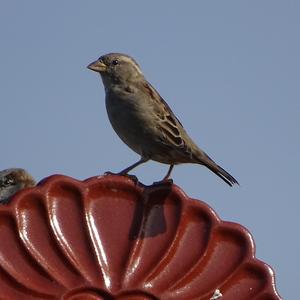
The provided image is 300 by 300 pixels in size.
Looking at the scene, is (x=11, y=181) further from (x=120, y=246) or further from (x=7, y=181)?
(x=120, y=246)

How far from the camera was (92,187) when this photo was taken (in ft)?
11.7

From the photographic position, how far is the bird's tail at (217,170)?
6.43 m

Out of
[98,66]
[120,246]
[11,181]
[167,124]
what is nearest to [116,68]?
[98,66]

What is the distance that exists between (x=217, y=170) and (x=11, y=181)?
290cm

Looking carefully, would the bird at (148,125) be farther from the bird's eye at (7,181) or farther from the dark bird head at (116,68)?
the bird's eye at (7,181)

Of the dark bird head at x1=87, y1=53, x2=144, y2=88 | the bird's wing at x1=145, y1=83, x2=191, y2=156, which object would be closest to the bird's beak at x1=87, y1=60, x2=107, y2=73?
the dark bird head at x1=87, y1=53, x2=144, y2=88

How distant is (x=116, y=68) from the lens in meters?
7.41

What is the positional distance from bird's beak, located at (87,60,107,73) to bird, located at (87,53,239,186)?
0.05m

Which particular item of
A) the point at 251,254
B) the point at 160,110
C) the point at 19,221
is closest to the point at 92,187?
the point at 19,221

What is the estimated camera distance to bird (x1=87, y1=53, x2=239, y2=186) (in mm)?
6652

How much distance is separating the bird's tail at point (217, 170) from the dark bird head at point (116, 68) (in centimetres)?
89

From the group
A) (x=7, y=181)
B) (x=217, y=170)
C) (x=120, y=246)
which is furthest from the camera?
(x=217, y=170)

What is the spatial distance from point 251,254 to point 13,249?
0.92m

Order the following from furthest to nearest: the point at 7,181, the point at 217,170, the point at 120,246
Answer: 1. the point at 217,170
2. the point at 7,181
3. the point at 120,246
